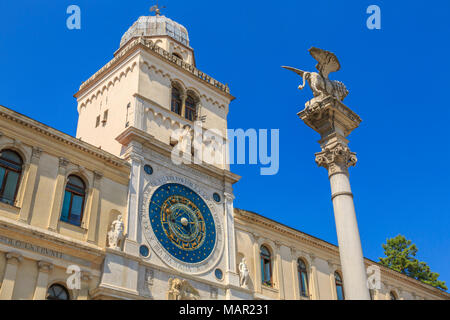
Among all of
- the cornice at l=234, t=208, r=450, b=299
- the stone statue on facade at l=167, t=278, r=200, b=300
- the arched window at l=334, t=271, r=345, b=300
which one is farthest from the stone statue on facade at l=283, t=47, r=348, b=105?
the arched window at l=334, t=271, r=345, b=300

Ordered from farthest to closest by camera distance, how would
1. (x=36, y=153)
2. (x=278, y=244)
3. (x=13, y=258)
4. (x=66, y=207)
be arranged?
1. (x=278, y=244)
2. (x=66, y=207)
3. (x=36, y=153)
4. (x=13, y=258)

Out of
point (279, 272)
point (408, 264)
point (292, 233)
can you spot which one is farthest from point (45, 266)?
point (408, 264)

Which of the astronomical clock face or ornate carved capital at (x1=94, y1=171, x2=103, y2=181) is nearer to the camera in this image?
ornate carved capital at (x1=94, y1=171, x2=103, y2=181)

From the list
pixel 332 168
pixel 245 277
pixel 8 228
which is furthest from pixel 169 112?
pixel 332 168

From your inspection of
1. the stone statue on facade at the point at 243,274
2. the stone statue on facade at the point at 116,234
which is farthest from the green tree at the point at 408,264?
the stone statue on facade at the point at 116,234

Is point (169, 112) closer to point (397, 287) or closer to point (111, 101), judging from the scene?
point (111, 101)

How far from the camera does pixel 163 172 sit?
2753cm

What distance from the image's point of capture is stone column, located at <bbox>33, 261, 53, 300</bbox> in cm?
2022

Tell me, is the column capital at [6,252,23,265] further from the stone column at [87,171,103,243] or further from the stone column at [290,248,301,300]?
the stone column at [290,248,301,300]

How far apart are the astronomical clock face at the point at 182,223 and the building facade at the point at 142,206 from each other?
2.5 inches

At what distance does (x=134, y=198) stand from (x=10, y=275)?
734cm

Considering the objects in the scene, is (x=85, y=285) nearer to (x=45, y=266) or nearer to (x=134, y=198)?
(x=45, y=266)

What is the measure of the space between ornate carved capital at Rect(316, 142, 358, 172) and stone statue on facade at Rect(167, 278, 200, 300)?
36.5 ft
